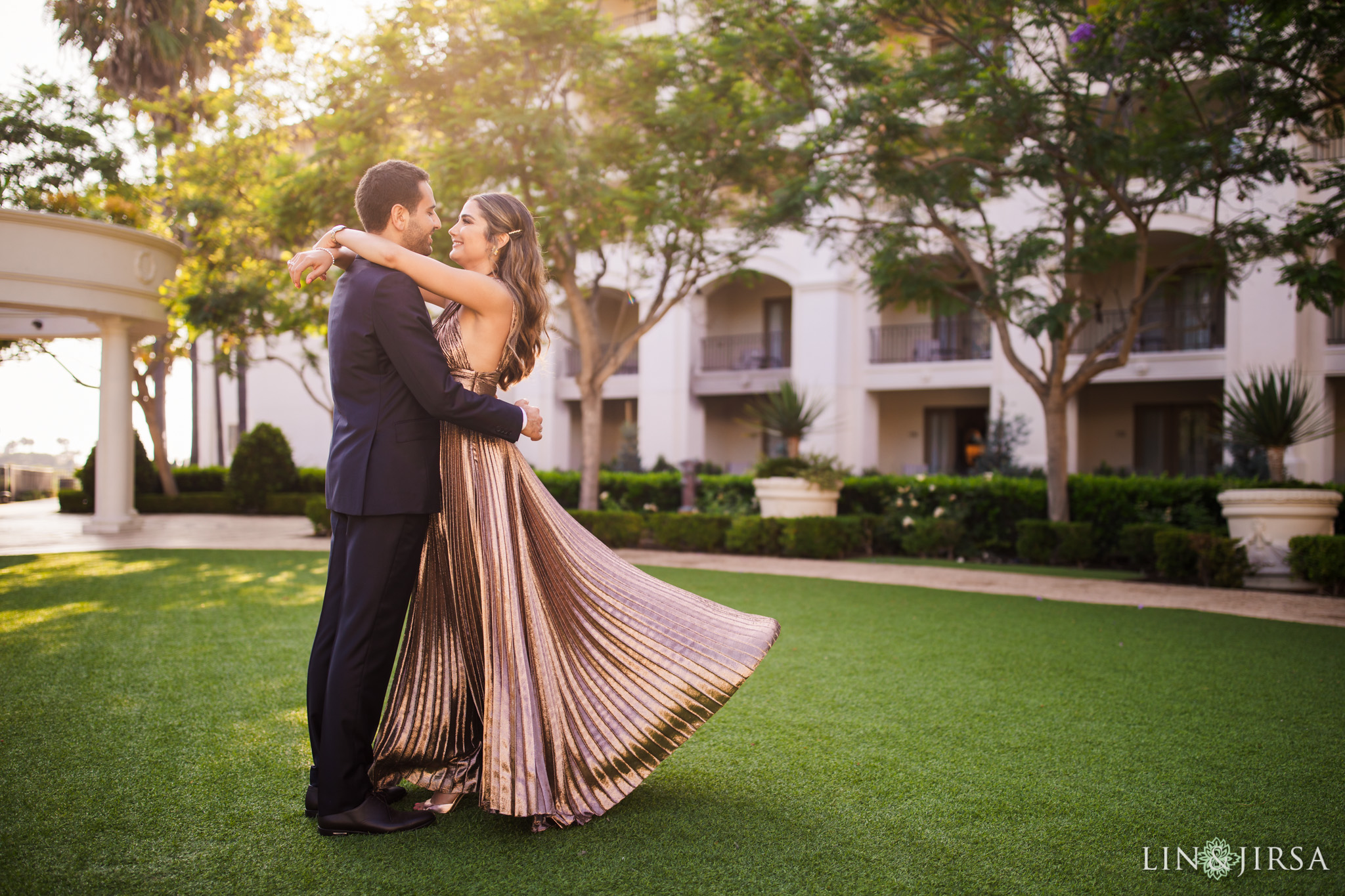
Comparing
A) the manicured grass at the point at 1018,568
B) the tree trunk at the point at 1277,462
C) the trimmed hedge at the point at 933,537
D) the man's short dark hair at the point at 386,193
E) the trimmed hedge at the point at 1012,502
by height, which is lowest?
the manicured grass at the point at 1018,568

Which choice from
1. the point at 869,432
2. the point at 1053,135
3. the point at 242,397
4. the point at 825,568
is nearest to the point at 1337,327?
the point at 869,432

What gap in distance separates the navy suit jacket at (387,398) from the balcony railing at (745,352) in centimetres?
2111

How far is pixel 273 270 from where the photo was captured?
1402 cm

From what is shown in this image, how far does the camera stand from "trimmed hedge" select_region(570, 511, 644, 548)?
1329 cm

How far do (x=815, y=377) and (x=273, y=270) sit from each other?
1257cm

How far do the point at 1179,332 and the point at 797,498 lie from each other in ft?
42.7

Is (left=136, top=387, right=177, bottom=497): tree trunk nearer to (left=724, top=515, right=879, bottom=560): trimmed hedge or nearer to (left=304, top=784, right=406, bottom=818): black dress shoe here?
(left=724, top=515, right=879, bottom=560): trimmed hedge

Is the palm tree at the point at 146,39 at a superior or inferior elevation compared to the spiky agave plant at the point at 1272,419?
superior

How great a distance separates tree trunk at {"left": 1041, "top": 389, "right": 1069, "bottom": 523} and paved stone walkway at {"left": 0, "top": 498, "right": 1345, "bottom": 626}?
5.98ft

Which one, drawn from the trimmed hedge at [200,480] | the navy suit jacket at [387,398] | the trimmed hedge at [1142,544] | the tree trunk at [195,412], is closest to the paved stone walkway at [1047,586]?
the trimmed hedge at [1142,544]

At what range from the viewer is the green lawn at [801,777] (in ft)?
8.45

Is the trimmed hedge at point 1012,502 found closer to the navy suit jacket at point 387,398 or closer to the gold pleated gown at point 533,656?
the gold pleated gown at point 533,656

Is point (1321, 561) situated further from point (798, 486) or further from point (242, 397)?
point (242, 397)

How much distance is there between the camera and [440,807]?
3045mm
